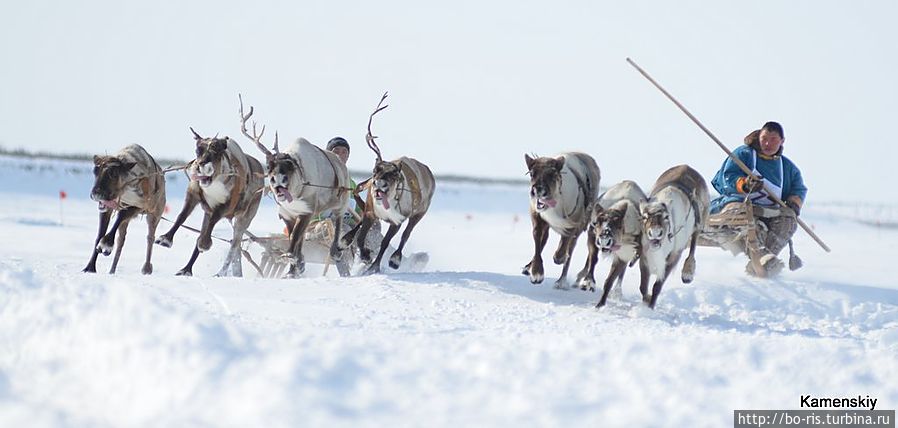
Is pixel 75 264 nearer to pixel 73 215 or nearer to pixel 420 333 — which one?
pixel 420 333

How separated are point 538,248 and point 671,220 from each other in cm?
143

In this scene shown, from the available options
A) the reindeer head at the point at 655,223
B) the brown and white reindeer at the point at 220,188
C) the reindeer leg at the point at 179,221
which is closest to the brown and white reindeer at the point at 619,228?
the reindeer head at the point at 655,223

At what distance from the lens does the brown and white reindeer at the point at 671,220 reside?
25.9 feet

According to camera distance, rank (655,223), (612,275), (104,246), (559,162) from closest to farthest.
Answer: (655,223) < (612,275) < (559,162) < (104,246)

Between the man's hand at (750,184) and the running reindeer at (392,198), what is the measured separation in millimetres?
3081

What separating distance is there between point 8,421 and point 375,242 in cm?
695

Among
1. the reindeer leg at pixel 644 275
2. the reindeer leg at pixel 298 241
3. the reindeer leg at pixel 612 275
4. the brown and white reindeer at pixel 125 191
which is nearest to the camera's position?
the reindeer leg at pixel 644 275

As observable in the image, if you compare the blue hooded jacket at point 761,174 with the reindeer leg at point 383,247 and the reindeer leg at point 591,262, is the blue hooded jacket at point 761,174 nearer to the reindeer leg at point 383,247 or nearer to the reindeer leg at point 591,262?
the reindeer leg at point 591,262

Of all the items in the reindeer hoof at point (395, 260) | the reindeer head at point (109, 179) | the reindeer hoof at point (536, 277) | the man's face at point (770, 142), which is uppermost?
the man's face at point (770, 142)

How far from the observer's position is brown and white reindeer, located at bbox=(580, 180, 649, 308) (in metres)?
7.89

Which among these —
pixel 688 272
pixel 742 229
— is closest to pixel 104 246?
pixel 688 272

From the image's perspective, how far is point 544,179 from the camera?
8711mm

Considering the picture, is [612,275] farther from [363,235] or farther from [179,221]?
[179,221]

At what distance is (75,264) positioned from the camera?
1325cm
